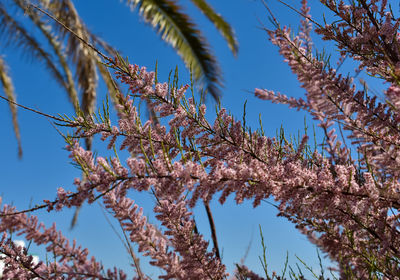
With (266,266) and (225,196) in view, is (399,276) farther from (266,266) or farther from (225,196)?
(225,196)

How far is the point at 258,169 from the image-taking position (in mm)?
967

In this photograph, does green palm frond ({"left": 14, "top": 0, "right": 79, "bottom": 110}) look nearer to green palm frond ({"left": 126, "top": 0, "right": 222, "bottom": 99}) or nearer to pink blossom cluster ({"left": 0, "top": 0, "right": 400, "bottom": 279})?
green palm frond ({"left": 126, "top": 0, "right": 222, "bottom": 99})

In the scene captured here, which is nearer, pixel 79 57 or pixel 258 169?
pixel 258 169

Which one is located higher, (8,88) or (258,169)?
(8,88)

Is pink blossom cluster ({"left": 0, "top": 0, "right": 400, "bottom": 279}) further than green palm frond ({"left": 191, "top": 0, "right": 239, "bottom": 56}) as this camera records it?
No

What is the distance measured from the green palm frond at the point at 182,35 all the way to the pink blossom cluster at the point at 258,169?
204 inches

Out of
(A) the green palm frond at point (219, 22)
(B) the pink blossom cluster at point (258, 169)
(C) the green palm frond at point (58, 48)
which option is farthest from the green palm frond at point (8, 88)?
(B) the pink blossom cluster at point (258, 169)

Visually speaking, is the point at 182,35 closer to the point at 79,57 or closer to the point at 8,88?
the point at 79,57

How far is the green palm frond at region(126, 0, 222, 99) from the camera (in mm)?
6672

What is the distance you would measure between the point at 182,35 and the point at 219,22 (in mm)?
1189

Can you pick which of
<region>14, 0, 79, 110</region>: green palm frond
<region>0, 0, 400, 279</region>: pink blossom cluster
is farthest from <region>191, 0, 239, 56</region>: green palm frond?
<region>0, 0, 400, 279</region>: pink blossom cluster

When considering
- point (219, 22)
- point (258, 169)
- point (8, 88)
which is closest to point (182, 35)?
point (219, 22)

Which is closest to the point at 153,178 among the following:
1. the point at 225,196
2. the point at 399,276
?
the point at 225,196

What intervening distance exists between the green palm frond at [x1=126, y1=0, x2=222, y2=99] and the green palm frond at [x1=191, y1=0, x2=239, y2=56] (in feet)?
3.06
